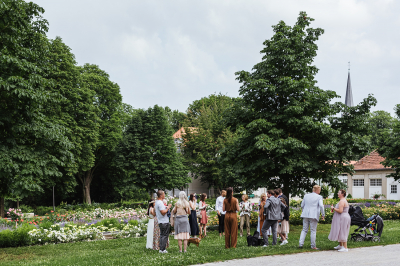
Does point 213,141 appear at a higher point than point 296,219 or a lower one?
higher

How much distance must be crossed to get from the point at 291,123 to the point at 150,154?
73.1 ft

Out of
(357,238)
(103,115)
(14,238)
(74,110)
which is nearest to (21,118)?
(14,238)

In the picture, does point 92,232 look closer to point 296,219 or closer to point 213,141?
point 296,219

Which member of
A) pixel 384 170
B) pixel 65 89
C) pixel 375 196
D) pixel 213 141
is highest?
pixel 65 89

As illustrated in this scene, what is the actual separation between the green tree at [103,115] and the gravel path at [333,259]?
29.7 m

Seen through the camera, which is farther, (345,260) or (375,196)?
(375,196)

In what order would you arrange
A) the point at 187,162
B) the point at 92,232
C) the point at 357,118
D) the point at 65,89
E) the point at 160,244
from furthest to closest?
the point at 187,162 < the point at 65,89 < the point at 357,118 < the point at 92,232 < the point at 160,244

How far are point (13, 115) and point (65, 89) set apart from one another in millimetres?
19688

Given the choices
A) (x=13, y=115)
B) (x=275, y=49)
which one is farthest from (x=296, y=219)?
(x=13, y=115)

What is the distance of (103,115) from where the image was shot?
1528 inches

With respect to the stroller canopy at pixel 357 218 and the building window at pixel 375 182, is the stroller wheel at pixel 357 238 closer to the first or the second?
the stroller canopy at pixel 357 218

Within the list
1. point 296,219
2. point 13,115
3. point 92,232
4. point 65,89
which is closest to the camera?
point 13,115

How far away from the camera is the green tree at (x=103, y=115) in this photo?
37.0 m

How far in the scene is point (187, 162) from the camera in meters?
47.8
